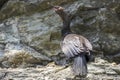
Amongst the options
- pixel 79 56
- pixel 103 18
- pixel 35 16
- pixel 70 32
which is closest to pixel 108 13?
pixel 103 18

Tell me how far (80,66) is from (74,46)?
588 millimetres

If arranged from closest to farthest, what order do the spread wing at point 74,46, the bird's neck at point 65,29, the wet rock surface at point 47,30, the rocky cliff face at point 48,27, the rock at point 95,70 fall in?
1. the spread wing at point 74,46
2. the rock at point 95,70
3. the bird's neck at point 65,29
4. the wet rock surface at point 47,30
5. the rocky cliff face at point 48,27

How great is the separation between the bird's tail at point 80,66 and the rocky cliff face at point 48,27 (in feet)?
5.61

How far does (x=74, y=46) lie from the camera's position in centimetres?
752

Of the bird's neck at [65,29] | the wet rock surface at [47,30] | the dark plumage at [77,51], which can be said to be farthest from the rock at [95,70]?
the bird's neck at [65,29]

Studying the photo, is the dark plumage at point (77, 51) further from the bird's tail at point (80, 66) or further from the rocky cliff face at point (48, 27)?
the rocky cliff face at point (48, 27)

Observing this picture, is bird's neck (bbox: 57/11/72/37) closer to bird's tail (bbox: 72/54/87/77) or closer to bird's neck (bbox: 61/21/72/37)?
bird's neck (bbox: 61/21/72/37)

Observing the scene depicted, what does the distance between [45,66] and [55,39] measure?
783mm

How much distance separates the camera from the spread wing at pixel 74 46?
24.0 feet

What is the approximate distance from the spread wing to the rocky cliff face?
109 centimetres

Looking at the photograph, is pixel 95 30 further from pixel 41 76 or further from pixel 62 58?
pixel 41 76

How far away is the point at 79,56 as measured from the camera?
7219 millimetres

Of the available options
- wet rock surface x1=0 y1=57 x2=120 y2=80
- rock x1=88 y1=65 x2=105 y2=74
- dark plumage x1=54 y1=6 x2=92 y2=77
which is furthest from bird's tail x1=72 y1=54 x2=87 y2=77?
rock x1=88 y1=65 x2=105 y2=74

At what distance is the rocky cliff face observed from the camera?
8914mm
